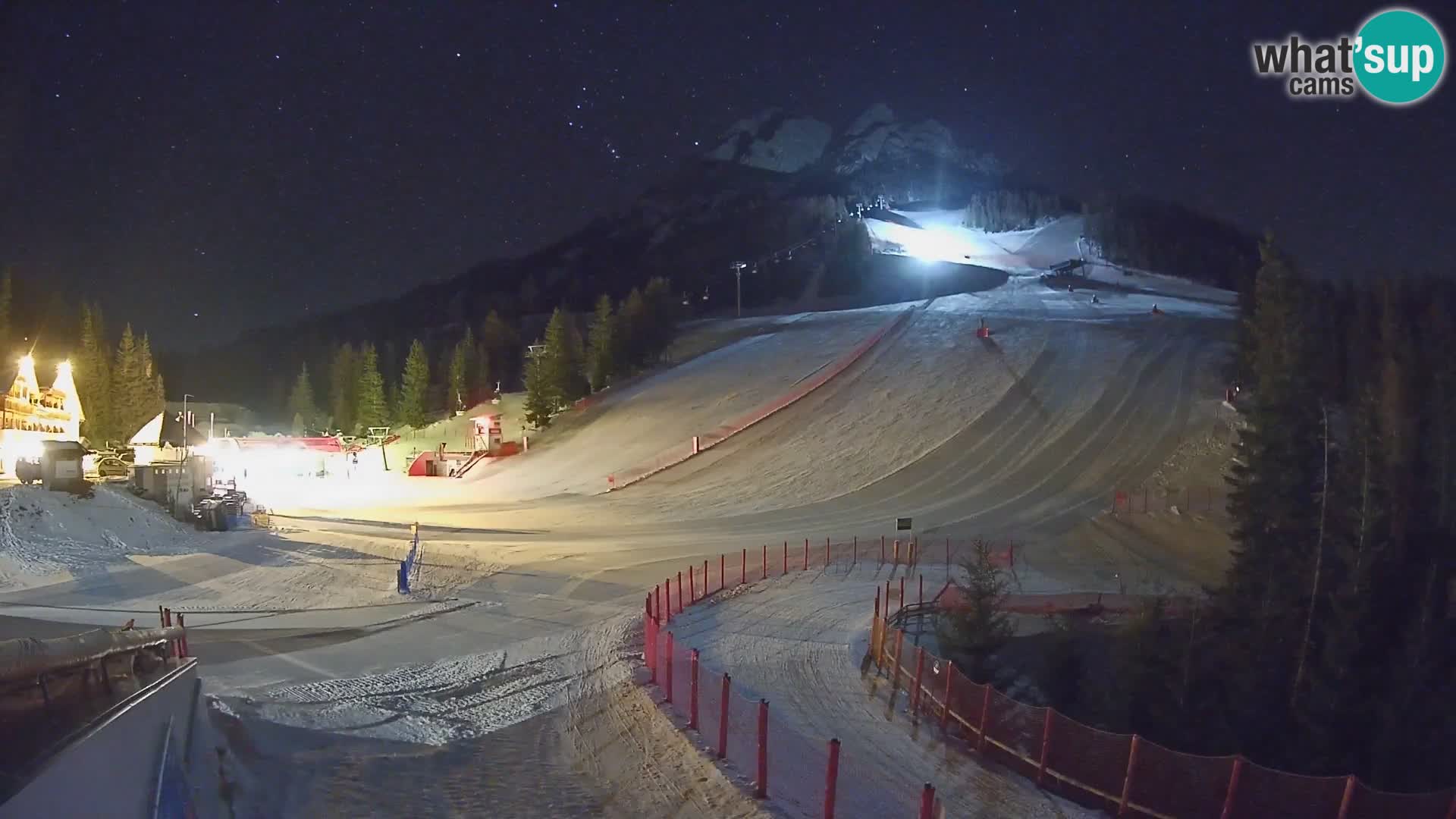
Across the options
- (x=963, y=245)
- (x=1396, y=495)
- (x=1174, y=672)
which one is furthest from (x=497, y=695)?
(x=963, y=245)

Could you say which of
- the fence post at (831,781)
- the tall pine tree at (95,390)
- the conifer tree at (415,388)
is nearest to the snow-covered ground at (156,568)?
the fence post at (831,781)

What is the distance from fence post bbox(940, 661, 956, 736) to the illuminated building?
148ft

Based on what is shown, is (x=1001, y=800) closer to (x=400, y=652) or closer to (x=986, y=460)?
(x=400, y=652)

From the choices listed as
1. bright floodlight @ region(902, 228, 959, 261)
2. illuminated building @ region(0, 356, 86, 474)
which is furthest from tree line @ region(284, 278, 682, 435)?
bright floodlight @ region(902, 228, 959, 261)

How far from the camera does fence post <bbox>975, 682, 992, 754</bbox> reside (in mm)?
11453

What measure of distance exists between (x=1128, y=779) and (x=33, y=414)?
207 feet

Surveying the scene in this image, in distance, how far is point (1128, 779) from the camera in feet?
32.8

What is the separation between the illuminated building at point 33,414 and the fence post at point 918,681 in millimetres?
44372

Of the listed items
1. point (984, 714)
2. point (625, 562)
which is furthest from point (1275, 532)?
point (984, 714)

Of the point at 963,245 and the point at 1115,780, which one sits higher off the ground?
the point at 963,245

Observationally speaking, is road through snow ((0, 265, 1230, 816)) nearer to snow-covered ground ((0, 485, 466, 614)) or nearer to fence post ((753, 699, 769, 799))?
snow-covered ground ((0, 485, 466, 614))

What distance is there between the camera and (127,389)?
7831 cm

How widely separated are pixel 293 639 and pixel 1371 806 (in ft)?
52.3

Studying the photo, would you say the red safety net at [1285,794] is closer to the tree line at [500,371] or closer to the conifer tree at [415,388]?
the tree line at [500,371]
